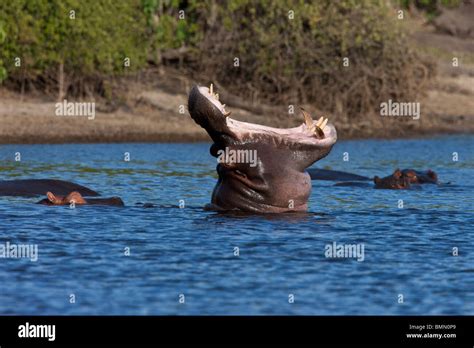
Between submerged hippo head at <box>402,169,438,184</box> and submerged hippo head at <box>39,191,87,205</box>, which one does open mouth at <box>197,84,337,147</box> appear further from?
submerged hippo head at <box>402,169,438,184</box>

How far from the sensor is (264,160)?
1552cm

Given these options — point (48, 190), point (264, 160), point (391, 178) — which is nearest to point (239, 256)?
point (264, 160)

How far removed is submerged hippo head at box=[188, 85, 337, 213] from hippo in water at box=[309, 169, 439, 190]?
16.1ft

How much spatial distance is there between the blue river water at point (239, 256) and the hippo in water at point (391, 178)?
0.72 ft

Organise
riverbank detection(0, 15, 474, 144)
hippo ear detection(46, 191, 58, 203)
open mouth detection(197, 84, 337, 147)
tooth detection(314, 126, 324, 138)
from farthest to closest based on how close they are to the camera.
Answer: riverbank detection(0, 15, 474, 144), hippo ear detection(46, 191, 58, 203), tooth detection(314, 126, 324, 138), open mouth detection(197, 84, 337, 147)

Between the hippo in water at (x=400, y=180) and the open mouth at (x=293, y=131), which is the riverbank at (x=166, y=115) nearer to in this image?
the hippo in water at (x=400, y=180)

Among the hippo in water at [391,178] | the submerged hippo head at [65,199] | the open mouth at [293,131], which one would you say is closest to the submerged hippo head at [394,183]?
the hippo in water at [391,178]

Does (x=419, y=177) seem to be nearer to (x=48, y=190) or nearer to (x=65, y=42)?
(x=48, y=190)

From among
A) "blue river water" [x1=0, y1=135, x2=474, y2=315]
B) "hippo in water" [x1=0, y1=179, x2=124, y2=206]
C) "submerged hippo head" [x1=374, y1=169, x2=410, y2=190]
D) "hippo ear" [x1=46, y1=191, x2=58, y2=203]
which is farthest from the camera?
"submerged hippo head" [x1=374, y1=169, x2=410, y2=190]

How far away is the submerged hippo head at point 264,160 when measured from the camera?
1534 cm

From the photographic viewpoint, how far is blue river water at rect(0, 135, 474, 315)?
11289 millimetres

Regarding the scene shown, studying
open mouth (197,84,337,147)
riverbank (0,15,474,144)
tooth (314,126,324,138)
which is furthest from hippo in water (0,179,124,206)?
riverbank (0,15,474,144)
